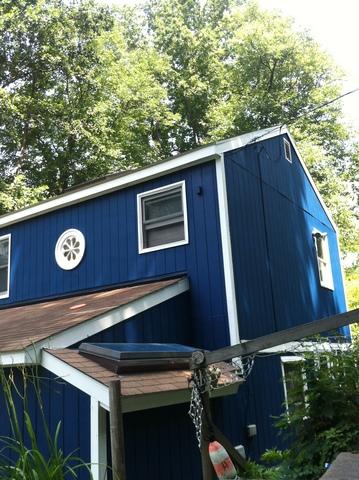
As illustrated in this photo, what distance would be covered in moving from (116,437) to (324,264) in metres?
9.36

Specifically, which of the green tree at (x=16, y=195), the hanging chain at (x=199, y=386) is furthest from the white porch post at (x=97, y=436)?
the green tree at (x=16, y=195)

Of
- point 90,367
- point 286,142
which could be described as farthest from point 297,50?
point 90,367

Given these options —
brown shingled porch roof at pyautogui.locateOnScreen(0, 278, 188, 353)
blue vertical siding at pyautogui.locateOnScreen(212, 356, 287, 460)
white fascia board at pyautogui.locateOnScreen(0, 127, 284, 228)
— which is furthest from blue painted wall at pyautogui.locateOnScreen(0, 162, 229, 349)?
blue vertical siding at pyautogui.locateOnScreen(212, 356, 287, 460)

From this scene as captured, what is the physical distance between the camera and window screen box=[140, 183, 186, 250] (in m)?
7.98

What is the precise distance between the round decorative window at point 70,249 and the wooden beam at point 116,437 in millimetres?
5856

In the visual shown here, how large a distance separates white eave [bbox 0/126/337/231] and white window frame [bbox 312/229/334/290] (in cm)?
288

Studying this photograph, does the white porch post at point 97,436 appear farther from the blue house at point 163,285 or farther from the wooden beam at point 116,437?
the wooden beam at point 116,437

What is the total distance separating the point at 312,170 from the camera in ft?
65.7

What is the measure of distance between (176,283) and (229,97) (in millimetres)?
17565

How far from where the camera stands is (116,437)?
3170 mm

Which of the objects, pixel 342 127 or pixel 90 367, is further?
pixel 342 127

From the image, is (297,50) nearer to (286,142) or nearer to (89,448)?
(286,142)

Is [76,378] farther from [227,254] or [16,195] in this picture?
[16,195]

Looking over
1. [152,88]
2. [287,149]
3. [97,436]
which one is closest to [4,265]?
[97,436]
